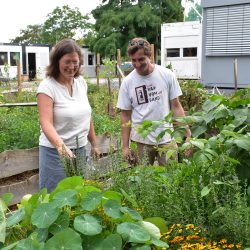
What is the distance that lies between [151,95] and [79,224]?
7.52ft

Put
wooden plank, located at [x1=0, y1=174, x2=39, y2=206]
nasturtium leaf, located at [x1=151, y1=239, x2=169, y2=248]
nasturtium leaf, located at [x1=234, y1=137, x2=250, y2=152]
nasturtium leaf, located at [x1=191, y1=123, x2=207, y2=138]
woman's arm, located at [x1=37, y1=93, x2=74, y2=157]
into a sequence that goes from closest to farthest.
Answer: nasturtium leaf, located at [x1=151, y1=239, x2=169, y2=248]
nasturtium leaf, located at [x1=234, y1=137, x2=250, y2=152]
nasturtium leaf, located at [x1=191, y1=123, x2=207, y2=138]
woman's arm, located at [x1=37, y1=93, x2=74, y2=157]
wooden plank, located at [x1=0, y1=174, x2=39, y2=206]

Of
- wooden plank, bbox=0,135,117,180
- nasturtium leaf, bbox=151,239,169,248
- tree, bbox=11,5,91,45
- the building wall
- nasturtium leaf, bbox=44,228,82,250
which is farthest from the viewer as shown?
tree, bbox=11,5,91,45

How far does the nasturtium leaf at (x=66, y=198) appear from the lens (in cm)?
155

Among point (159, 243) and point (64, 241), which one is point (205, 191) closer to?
point (159, 243)

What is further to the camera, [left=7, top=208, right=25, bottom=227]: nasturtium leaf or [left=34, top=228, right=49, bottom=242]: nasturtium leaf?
[left=7, top=208, right=25, bottom=227]: nasturtium leaf

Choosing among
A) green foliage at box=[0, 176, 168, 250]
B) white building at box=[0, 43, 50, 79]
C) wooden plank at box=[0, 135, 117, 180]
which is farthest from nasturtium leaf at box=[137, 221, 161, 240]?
white building at box=[0, 43, 50, 79]

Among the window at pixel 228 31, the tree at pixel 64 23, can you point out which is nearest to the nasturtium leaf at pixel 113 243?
the window at pixel 228 31

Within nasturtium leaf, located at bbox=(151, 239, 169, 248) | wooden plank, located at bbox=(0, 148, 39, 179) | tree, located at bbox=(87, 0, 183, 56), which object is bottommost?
wooden plank, located at bbox=(0, 148, 39, 179)

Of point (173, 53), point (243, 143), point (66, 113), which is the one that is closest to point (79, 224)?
point (243, 143)

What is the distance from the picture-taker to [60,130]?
3189 millimetres

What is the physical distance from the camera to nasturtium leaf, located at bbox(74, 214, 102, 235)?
146cm

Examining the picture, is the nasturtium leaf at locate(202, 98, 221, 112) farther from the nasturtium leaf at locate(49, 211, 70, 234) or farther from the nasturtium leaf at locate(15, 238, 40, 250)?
the nasturtium leaf at locate(15, 238, 40, 250)

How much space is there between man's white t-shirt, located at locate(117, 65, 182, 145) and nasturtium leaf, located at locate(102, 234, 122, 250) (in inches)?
85.0

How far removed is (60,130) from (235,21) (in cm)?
1318
